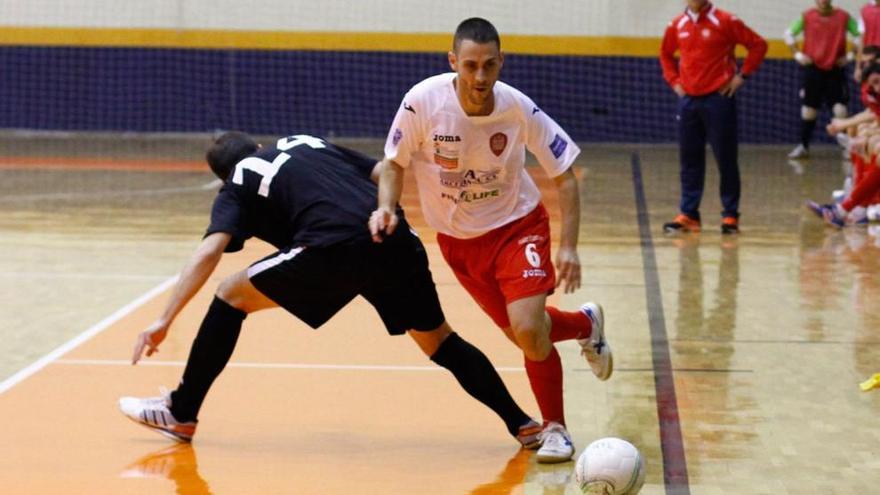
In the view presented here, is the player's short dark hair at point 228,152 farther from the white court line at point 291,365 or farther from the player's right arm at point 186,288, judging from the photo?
the white court line at point 291,365

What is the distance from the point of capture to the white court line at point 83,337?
262 inches

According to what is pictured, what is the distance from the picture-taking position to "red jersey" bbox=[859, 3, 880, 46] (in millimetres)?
16078

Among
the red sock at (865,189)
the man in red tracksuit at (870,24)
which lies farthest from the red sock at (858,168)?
the man in red tracksuit at (870,24)

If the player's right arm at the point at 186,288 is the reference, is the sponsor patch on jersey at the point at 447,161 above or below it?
above

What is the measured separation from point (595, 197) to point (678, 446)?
8.11 meters

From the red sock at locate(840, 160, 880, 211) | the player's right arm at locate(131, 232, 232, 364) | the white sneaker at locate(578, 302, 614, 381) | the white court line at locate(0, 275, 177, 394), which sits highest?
the player's right arm at locate(131, 232, 232, 364)

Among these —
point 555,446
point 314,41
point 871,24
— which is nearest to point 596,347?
point 555,446

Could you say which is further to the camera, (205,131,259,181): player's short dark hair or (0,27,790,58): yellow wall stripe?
(0,27,790,58): yellow wall stripe

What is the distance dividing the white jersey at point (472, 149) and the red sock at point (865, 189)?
682cm

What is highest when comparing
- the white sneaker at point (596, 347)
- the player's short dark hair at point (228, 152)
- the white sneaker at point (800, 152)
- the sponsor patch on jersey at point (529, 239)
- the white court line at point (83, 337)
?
the player's short dark hair at point (228, 152)

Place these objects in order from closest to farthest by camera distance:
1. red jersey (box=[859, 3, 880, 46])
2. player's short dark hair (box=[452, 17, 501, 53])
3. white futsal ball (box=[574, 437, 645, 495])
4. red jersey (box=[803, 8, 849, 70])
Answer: white futsal ball (box=[574, 437, 645, 495]) → player's short dark hair (box=[452, 17, 501, 53]) → red jersey (box=[859, 3, 880, 46]) → red jersey (box=[803, 8, 849, 70])

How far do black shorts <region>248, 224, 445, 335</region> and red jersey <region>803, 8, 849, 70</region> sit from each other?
12.1 meters

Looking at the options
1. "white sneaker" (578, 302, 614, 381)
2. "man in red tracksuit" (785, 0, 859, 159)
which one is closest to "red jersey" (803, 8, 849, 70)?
"man in red tracksuit" (785, 0, 859, 159)

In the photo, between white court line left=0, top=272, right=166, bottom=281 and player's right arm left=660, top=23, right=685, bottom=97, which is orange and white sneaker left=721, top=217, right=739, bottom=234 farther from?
white court line left=0, top=272, right=166, bottom=281
